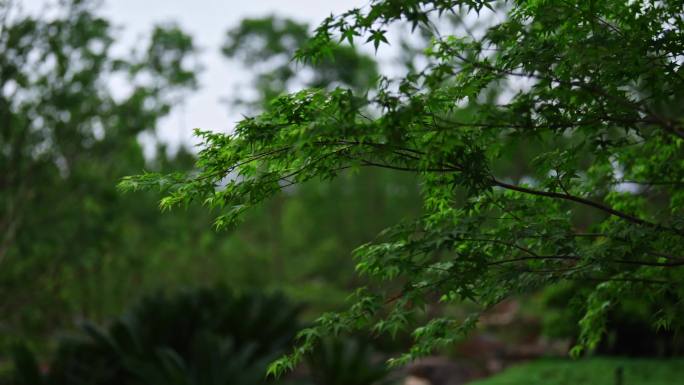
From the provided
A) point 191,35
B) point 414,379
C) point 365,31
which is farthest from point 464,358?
point 365,31

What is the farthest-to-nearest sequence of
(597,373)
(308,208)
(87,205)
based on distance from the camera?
(308,208), (87,205), (597,373)

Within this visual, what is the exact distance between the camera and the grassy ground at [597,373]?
8.73 m

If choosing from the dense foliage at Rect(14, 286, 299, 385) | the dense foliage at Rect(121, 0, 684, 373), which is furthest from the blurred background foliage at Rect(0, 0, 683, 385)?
the dense foliage at Rect(121, 0, 684, 373)

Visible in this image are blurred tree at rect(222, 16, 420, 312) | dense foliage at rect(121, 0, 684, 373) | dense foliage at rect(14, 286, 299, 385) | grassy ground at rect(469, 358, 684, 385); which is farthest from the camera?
blurred tree at rect(222, 16, 420, 312)

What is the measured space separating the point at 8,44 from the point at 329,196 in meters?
17.5

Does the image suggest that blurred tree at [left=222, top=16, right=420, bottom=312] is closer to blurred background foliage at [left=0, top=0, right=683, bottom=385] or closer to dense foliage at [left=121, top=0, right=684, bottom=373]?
blurred background foliage at [left=0, top=0, right=683, bottom=385]

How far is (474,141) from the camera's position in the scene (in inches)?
136

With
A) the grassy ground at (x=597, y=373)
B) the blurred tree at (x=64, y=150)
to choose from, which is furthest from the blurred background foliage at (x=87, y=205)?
the grassy ground at (x=597, y=373)

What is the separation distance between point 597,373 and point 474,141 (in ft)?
22.6

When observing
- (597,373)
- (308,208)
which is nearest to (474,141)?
(597,373)

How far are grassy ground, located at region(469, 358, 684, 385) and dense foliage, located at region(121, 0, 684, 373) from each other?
16.3ft

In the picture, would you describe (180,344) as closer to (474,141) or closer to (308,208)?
(474,141)

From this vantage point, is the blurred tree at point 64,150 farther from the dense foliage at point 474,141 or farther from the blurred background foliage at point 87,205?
the dense foliage at point 474,141

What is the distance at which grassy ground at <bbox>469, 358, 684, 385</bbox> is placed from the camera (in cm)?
873
